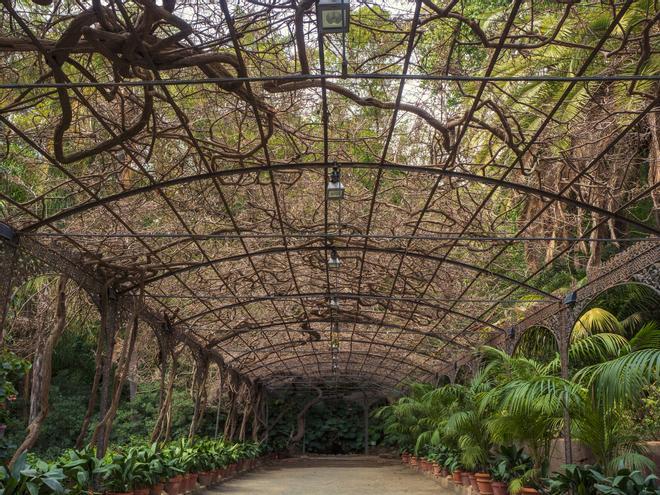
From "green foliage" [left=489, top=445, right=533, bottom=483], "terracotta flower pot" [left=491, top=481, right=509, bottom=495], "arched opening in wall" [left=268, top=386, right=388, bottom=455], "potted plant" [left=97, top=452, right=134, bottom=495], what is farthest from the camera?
"arched opening in wall" [left=268, top=386, right=388, bottom=455]

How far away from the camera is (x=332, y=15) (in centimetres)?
441

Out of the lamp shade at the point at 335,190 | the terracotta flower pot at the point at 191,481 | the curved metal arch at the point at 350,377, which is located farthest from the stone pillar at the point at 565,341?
the curved metal arch at the point at 350,377

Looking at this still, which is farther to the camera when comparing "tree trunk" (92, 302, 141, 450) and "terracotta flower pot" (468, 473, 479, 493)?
"terracotta flower pot" (468, 473, 479, 493)

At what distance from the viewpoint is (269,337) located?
54.7 ft

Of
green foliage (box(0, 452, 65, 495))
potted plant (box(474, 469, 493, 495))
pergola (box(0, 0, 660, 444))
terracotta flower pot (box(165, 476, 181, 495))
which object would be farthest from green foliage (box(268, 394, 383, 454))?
green foliage (box(0, 452, 65, 495))

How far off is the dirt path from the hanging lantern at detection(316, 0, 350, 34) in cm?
920

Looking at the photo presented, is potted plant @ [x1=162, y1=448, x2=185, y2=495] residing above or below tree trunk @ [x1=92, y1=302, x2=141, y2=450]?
below

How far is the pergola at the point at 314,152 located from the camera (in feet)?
16.8

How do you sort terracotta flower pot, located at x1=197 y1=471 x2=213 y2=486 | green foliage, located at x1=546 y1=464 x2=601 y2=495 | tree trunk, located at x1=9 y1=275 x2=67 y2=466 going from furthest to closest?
terracotta flower pot, located at x1=197 y1=471 x2=213 y2=486
tree trunk, located at x1=9 y1=275 x2=67 y2=466
green foliage, located at x1=546 y1=464 x2=601 y2=495

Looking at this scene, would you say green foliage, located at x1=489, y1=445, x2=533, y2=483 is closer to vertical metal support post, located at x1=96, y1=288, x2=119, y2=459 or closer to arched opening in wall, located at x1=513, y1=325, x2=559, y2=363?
arched opening in wall, located at x1=513, y1=325, x2=559, y2=363

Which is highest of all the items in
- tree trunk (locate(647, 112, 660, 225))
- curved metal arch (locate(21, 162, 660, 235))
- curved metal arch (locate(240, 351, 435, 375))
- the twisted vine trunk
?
tree trunk (locate(647, 112, 660, 225))

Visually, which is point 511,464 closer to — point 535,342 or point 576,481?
point 535,342

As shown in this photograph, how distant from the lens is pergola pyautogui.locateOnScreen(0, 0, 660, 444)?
5117mm

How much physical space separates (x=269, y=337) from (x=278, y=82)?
11877 millimetres
